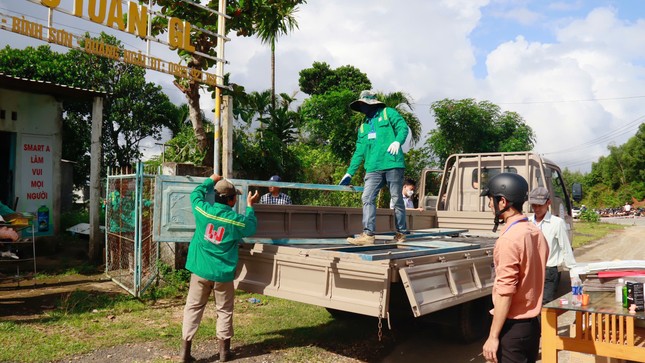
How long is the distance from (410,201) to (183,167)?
4.23 meters

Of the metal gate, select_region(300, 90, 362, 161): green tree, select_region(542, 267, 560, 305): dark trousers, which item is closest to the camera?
select_region(542, 267, 560, 305): dark trousers

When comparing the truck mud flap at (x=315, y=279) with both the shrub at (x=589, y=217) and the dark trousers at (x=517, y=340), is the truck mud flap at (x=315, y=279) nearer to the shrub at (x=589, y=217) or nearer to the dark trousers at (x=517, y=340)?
the dark trousers at (x=517, y=340)

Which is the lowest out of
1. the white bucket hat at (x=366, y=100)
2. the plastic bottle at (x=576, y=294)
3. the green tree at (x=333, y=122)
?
the plastic bottle at (x=576, y=294)

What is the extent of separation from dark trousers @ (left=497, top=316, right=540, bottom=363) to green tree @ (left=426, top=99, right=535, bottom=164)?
16016mm

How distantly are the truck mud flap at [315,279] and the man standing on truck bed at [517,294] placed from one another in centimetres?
101

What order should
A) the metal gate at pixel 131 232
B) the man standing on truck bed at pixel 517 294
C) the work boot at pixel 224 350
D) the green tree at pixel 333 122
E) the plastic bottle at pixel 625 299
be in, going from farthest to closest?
1. the green tree at pixel 333 122
2. the metal gate at pixel 131 232
3. the work boot at pixel 224 350
4. the plastic bottle at pixel 625 299
5. the man standing on truck bed at pixel 517 294

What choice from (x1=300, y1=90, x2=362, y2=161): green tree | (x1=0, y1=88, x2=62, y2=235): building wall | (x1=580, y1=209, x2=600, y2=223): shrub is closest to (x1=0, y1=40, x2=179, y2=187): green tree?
(x1=300, y1=90, x2=362, y2=161): green tree

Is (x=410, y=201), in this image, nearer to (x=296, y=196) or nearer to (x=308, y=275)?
(x=296, y=196)

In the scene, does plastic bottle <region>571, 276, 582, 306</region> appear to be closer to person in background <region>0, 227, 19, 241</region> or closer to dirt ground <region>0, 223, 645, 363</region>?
dirt ground <region>0, 223, 645, 363</region>

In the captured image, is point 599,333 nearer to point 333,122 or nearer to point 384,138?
point 384,138

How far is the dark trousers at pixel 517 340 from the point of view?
259 centimetres

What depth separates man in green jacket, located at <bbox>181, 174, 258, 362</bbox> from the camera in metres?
4.29

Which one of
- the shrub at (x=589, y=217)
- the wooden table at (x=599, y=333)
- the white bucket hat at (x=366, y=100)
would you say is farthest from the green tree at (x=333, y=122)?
the shrub at (x=589, y=217)

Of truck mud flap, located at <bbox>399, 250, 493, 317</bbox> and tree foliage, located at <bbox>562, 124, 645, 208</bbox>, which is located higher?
tree foliage, located at <bbox>562, 124, 645, 208</bbox>
